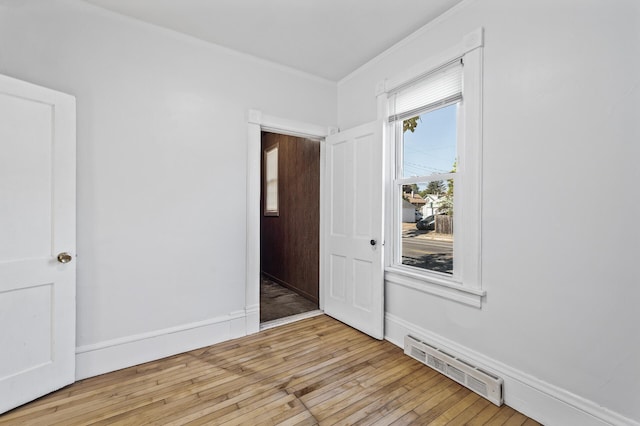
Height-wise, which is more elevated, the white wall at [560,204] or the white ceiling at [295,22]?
the white ceiling at [295,22]

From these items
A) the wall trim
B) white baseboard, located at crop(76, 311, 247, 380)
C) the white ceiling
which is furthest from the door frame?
the wall trim

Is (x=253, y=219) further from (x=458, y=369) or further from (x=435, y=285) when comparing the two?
(x=458, y=369)

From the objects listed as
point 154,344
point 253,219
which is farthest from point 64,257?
point 253,219

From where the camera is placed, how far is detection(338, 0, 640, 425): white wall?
146 centimetres

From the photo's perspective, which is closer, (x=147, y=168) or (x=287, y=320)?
(x=147, y=168)

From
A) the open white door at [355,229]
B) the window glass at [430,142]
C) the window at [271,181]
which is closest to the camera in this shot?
the window glass at [430,142]

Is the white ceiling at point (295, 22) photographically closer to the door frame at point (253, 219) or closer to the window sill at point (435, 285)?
the door frame at point (253, 219)

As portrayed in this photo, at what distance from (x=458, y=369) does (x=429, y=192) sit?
4.56 ft

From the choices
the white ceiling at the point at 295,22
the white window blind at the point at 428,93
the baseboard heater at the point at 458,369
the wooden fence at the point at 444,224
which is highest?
the white ceiling at the point at 295,22

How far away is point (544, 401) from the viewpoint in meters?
1.72

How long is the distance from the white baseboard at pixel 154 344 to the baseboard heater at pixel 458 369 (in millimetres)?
1630

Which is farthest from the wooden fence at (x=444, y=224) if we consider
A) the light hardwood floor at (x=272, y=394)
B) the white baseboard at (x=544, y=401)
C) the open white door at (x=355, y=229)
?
the light hardwood floor at (x=272, y=394)

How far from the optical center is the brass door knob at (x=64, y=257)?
196 cm

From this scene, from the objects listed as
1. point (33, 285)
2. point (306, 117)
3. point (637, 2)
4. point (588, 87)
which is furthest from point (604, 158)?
point (33, 285)
